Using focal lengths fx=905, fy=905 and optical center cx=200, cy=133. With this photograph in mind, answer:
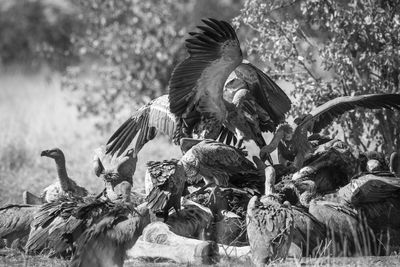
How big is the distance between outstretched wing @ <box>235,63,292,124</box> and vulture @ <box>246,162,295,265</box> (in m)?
3.05

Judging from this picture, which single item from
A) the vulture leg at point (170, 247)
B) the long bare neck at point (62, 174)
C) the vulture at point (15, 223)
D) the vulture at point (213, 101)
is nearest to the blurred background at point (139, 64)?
the vulture at point (213, 101)

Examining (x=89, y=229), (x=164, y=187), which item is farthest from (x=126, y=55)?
(x=89, y=229)

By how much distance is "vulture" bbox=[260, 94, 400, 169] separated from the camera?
34.3 ft

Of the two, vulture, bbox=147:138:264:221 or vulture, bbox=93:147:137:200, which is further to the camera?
vulture, bbox=93:147:137:200

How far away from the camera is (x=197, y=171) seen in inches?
385

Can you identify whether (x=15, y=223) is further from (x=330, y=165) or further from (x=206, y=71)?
(x=330, y=165)

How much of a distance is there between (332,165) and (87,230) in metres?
3.52

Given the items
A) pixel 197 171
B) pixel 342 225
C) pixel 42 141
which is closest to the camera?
pixel 342 225

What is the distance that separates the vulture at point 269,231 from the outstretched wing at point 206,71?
2.32 metres

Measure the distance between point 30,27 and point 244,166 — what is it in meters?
20.1

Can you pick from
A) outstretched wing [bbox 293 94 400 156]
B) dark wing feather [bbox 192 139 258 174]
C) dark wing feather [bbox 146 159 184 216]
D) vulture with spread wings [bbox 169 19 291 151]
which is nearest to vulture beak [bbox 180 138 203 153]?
dark wing feather [bbox 192 139 258 174]

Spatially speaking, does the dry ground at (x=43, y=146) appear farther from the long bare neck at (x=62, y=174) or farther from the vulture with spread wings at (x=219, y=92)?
the vulture with spread wings at (x=219, y=92)

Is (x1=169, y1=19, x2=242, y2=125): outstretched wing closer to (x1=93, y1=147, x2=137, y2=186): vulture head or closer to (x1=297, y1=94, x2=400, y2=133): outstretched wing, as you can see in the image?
(x1=93, y1=147, x2=137, y2=186): vulture head

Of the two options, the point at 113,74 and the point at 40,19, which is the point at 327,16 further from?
the point at 40,19
